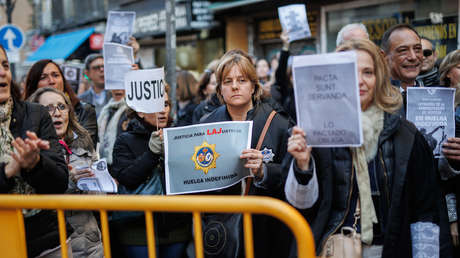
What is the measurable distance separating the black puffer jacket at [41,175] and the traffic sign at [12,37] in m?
8.84

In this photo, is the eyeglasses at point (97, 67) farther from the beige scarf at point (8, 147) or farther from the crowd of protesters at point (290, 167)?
the beige scarf at point (8, 147)

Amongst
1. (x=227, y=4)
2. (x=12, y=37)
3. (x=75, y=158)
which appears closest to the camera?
(x=75, y=158)

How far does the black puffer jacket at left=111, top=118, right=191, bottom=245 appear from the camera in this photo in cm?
370

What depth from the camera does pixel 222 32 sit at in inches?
656

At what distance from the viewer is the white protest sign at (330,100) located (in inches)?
90.3

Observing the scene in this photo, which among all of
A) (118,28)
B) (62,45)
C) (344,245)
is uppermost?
(62,45)

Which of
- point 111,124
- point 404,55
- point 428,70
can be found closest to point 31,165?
point 404,55

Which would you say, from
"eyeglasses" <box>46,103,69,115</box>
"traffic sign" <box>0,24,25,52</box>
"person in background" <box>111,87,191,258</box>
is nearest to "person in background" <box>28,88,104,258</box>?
"eyeglasses" <box>46,103,69,115</box>

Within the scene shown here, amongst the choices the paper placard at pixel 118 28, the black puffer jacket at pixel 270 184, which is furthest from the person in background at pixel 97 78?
the black puffer jacket at pixel 270 184

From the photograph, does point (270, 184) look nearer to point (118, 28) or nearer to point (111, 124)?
point (111, 124)

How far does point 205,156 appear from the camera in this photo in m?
3.36

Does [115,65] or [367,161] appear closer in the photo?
[367,161]

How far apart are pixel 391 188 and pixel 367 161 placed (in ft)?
0.58

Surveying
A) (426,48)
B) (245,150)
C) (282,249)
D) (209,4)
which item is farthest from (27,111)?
(209,4)
